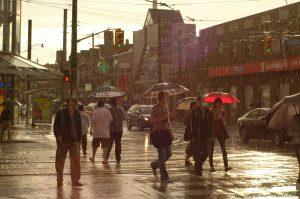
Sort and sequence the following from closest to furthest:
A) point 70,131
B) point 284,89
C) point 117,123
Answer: point 70,131, point 117,123, point 284,89

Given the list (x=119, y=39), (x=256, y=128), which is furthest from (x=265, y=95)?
(x=256, y=128)

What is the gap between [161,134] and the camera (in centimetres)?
1363

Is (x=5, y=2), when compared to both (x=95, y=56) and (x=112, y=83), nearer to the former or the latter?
(x=112, y=83)

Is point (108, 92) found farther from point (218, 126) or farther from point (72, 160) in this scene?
point (72, 160)

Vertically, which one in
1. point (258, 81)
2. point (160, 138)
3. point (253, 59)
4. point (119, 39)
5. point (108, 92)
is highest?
point (253, 59)

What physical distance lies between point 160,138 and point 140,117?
27.9 meters

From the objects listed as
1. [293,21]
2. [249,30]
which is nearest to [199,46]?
[249,30]

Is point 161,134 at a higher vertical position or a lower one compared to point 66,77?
lower

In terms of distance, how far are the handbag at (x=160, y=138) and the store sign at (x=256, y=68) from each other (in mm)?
31941

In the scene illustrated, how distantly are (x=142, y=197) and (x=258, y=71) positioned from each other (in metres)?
39.8

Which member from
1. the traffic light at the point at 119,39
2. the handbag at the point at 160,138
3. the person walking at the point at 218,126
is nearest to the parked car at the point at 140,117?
the traffic light at the point at 119,39

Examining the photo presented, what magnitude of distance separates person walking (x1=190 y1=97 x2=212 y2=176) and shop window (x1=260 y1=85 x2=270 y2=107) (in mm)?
35777

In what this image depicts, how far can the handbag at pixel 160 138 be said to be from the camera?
1356cm

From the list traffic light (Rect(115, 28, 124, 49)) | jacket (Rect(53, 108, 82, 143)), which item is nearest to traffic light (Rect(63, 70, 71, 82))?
traffic light (Rect(115, 28, 124, 49))
